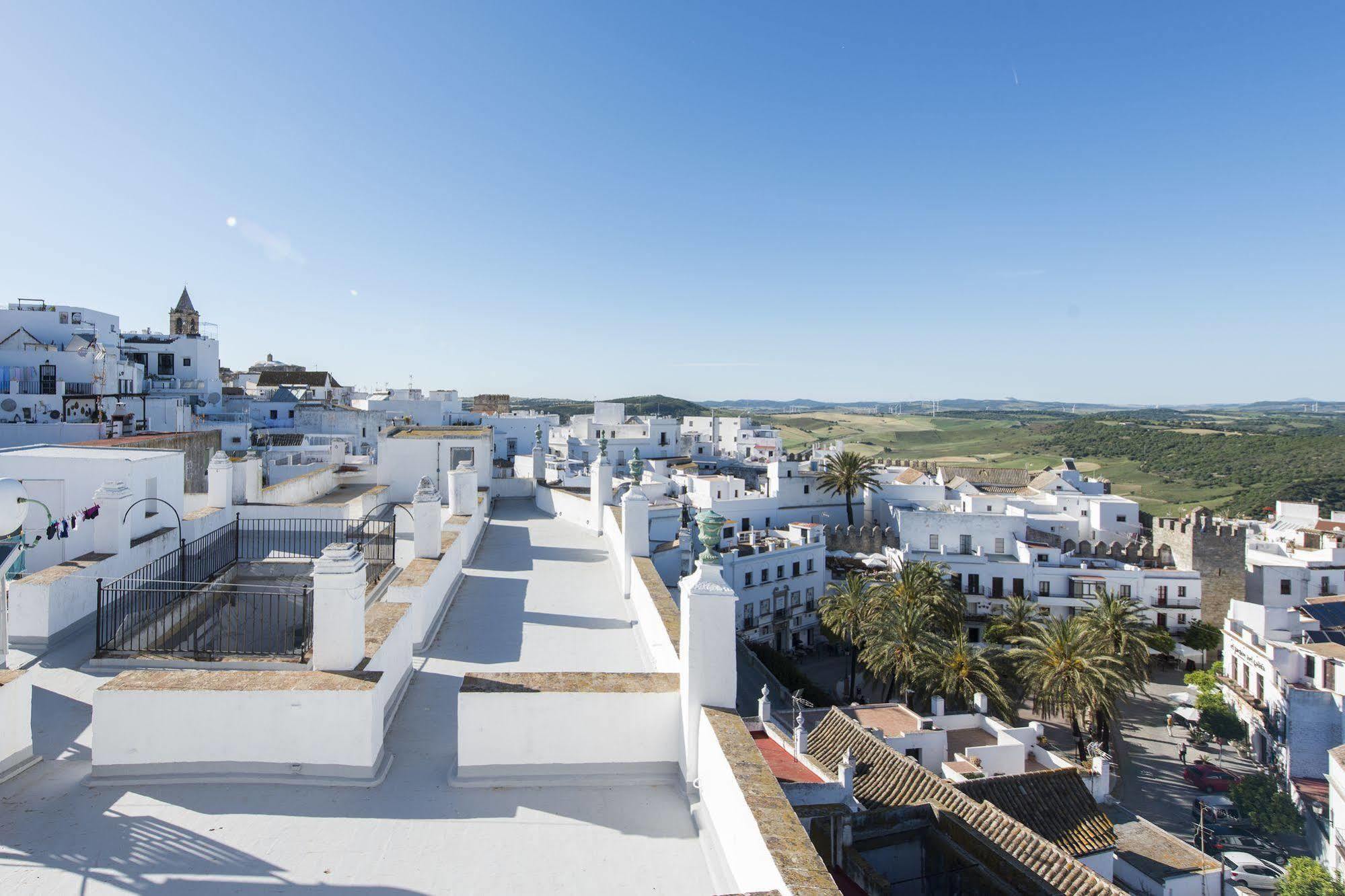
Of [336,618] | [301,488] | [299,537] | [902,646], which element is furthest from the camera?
[902,646]

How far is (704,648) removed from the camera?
4840mm

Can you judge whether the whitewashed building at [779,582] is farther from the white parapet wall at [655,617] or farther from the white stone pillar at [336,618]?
the white stone pillar at [336,618]

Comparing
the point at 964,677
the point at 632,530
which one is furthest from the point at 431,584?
the point at 964,677

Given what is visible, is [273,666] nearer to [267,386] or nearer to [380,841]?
[380,841]

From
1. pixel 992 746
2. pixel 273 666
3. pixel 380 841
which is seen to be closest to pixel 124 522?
pixel 273 666

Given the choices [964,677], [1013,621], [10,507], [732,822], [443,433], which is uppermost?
[443,433]

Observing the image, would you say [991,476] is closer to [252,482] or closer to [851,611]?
[851,611]

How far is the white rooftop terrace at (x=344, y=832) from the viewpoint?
3803mm

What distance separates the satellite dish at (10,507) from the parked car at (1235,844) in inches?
868

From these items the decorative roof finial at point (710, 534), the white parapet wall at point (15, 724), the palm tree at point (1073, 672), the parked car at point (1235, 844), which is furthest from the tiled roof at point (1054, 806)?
the white parapet wall at point (15, 724)

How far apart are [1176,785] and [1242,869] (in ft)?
14.6

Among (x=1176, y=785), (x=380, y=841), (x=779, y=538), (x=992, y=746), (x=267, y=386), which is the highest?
(x=267, y=386)

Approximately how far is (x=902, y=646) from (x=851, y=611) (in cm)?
367

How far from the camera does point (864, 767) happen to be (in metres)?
14.0
